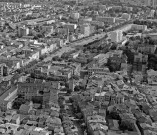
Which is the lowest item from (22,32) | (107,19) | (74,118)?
(74,118)

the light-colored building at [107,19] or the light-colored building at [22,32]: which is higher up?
the light-colored building at [107,19]

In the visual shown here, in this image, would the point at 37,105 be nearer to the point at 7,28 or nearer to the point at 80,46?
the point at 80,46

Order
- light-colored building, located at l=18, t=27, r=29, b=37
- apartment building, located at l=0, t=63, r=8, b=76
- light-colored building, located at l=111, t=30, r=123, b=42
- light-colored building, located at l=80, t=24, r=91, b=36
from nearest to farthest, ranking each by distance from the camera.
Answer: apartment building, located at l=0, t=63, r=8, b=76
light-colored building, located at l=111, t=30, r=123, b=42
light-colored building, located at l=18, t=27, r=29, b=37
light-colored building, located at l=80, t=24, r=91, b=36

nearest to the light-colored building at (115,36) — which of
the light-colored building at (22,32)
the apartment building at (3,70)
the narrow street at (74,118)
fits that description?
the light-colored building at (22,32)

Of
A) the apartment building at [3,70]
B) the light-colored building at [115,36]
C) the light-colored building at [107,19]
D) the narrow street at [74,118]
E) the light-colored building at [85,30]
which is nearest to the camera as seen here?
the narrow street at [74,118]

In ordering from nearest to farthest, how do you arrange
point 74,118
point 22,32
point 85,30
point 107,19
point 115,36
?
point 74,118, point 115,36, point 22,32, point 85,30, point 107,19

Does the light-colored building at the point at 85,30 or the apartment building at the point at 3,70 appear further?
the light-colored building at the point at 85,30

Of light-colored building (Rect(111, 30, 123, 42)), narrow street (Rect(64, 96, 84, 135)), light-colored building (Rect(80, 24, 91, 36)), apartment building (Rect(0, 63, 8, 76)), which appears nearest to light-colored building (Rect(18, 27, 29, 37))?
light-colored building (Rect(80, 24, 91, 36))

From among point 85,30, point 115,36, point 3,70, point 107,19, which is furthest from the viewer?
point 107,19

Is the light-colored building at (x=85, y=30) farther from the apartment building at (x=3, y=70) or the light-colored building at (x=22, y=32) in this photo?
the apartment building at (x=3, y=70)

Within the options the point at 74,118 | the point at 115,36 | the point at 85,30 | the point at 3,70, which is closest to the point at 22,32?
the point at 85,30

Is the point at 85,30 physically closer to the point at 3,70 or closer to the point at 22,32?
the point at 22,32

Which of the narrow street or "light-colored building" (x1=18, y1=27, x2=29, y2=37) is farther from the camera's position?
"light-colored building" (x1=18, y1=27, x2=29, y2=37)

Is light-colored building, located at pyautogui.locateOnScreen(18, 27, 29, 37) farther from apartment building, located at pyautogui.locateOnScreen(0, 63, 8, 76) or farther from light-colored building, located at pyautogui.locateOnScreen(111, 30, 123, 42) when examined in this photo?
apartment building, located at pyautogui.locateOnScreen(0, 63, 8, 76)
